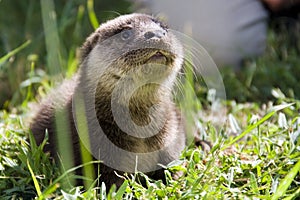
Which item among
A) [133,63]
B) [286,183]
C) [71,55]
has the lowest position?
[286,183]

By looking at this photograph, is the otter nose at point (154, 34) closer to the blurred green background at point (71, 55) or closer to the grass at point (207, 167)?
the grass at point (207, 167)

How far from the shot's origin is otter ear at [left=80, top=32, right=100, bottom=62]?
338cm

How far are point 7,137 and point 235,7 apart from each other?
269 centimetres

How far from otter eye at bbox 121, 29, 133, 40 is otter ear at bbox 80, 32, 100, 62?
22cm

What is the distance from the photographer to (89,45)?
3.41 m

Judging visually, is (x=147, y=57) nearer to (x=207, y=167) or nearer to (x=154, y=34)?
(x=154, y=34)

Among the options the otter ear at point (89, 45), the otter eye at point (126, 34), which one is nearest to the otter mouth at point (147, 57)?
the otter eye at point (126, 34)

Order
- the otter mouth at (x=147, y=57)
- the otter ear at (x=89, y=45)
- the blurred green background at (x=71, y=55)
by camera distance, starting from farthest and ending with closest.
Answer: the blurred green background at (x=71, y=55), the otter ear at (x=89, y=45), the otter mouth at (x=147, y=57)

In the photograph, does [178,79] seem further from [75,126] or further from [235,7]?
[235,7]

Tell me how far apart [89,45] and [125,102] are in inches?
15.8

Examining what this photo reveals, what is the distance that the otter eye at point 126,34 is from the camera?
124 inches

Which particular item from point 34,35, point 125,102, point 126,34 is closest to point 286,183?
point 125,102

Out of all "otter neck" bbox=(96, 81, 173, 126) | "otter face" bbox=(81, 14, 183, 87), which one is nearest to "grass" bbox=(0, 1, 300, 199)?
"otter neck" bbox=(96, 81, 173, 126)

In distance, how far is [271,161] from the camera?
10.1 ft
